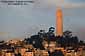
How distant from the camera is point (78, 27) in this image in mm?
3281

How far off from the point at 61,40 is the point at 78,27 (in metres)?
0.22

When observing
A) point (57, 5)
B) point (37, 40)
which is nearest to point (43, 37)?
point (37, 40)

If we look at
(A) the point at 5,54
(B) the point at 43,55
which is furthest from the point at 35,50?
(A) the point at 5,54

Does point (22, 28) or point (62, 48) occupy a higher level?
point (22, 28)

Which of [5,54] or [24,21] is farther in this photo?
[24,21]

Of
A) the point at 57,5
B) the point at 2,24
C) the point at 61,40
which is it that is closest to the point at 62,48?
the point at 61,40

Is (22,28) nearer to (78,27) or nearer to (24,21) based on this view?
(24,21)

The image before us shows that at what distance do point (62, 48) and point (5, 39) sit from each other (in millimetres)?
561

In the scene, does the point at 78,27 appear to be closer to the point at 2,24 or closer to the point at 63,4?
the point at 63,4

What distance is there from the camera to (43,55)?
313 centimetres

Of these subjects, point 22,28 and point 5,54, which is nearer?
point 5,54

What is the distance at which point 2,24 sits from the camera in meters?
3.28

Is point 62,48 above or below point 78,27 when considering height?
below

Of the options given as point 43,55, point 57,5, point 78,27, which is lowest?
point 43,55
